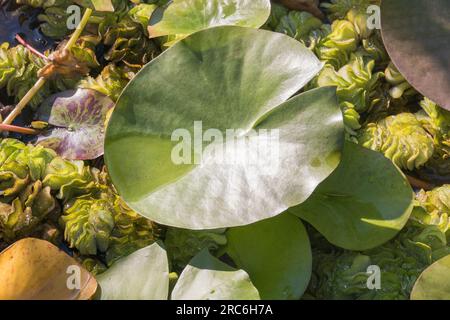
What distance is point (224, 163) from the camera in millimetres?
1381

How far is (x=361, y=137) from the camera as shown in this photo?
5.27 ft

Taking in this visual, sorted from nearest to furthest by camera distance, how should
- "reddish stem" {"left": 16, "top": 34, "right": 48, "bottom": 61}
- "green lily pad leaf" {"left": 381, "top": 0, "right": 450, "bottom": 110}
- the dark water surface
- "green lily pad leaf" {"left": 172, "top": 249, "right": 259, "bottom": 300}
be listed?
"green lily pad leaf" {"left": 172, "top": 249, "right": 259, "bottom": 300}
"green lily pad leaf" {"left": 381, "top": 0, "right": 450, "bottom": 110}
"reddish stem" {"left": 16, "top": 34, "right": 48, "bottom": 61}
the dark water surface

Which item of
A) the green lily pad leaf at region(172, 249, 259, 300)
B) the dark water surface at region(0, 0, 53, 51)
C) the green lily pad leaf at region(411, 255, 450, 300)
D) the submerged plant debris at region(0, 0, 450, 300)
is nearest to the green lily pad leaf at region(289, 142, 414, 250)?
the submerged plant debris at region(0, 0, 450, 300)

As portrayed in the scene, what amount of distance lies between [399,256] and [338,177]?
233 mm

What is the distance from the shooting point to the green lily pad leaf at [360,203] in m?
1.45

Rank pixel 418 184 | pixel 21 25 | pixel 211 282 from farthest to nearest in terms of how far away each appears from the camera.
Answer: pixel 21 25 < pixel 418 184 < pixel 211 282

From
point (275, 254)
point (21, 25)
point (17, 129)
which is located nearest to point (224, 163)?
point (275, 254)

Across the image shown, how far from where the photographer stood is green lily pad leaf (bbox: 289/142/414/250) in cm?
145

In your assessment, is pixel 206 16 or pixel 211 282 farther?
pixel 206 16

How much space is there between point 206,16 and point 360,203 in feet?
2.03

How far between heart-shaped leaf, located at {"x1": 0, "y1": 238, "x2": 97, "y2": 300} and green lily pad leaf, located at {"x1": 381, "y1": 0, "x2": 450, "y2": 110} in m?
0.91

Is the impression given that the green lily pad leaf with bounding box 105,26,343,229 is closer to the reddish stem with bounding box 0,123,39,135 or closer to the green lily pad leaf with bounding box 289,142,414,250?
the green lily pad leaf with bounding box 289,142,414,250

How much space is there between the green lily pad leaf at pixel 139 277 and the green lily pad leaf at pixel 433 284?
54 cm

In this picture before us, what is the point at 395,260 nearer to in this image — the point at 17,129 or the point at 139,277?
the point at 139,277
